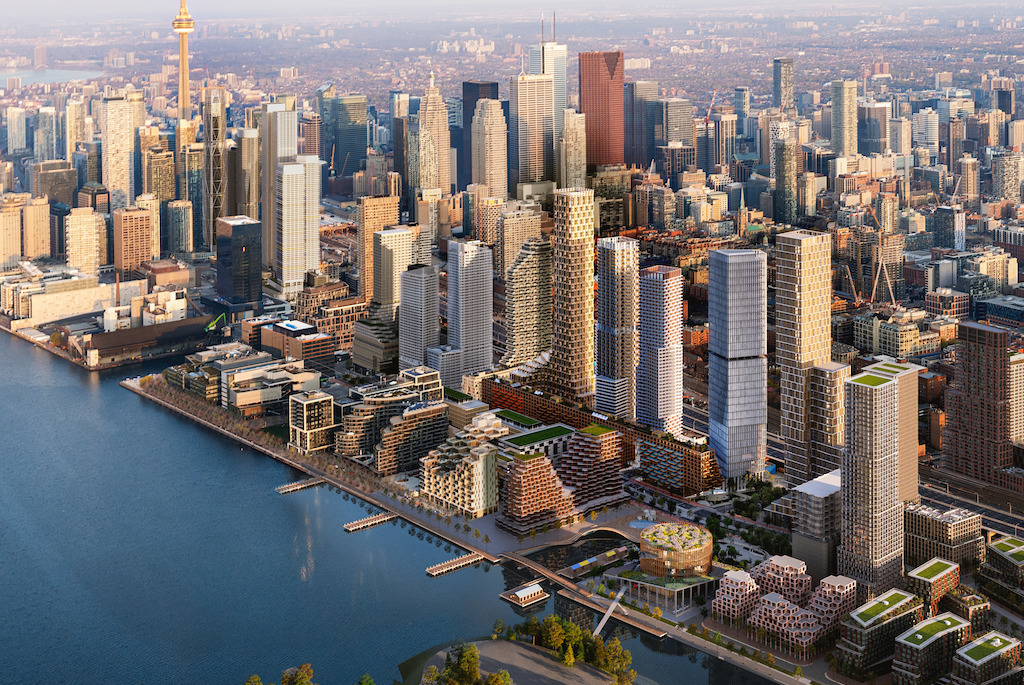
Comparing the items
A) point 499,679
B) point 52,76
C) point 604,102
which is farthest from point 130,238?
point 499,679

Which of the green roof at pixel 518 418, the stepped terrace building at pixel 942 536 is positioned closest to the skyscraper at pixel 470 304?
the green roof at pixel 518 418

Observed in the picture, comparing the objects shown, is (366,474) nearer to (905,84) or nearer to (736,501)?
(736,501)

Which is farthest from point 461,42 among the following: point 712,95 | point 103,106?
point 103,106

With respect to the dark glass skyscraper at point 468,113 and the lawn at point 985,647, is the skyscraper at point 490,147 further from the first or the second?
the lawn at point 985,647

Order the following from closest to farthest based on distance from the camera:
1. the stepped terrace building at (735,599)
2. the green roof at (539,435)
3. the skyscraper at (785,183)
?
1. the stepped terrace building at (735,599)
2. the green roof at (539,435)
3. the skyscraper at (785,183)

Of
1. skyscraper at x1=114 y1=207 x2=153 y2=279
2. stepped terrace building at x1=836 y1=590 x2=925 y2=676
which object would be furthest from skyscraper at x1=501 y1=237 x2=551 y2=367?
skyscraper at x1=114 y1=207 x2=153 y2=279

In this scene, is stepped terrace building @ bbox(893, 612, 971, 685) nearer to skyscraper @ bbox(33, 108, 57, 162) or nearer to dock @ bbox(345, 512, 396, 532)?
dock @ bbox(345, 512, 396, 532)
